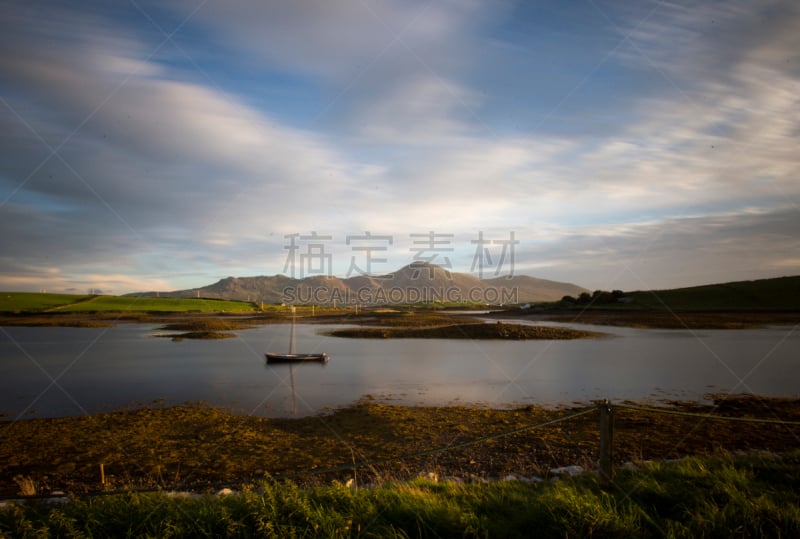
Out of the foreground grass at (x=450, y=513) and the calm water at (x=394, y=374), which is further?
the calm water at (x=394, y=374)

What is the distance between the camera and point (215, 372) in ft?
81.5

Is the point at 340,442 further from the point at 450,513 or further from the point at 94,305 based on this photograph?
the point at 94,305

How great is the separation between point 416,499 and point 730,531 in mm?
3657

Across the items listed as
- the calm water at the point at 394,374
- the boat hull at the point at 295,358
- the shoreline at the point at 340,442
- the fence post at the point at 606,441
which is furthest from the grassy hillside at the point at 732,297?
the fence post at the point at 606,441

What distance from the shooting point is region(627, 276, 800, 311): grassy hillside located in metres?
70.3

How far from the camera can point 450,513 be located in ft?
17.6

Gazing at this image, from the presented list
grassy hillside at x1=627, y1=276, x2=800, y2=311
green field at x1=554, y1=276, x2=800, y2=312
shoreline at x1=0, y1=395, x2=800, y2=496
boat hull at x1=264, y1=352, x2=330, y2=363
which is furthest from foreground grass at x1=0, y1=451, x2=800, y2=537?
grassy hillside at x1=627, y1=276, x2=800, y2=311

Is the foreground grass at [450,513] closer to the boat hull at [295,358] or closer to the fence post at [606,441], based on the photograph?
the fence post at [606,441]

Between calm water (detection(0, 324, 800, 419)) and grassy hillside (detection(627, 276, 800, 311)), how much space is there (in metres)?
39.9

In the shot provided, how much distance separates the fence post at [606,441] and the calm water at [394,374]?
1036 centimetres

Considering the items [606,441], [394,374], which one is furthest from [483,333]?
[606,441]

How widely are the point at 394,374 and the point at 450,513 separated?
1858 centimetres

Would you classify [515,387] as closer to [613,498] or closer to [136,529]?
[613,498]

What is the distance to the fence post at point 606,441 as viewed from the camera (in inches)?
253
